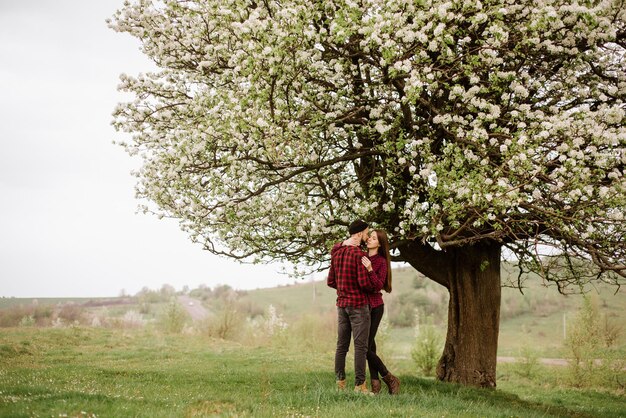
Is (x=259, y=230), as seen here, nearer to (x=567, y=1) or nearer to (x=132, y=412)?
(x=132, y=412)

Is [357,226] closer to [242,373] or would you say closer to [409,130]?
[409,130]

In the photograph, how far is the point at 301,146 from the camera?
12.3 metres

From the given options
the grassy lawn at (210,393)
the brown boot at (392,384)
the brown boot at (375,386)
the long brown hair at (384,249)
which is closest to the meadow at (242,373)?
the grassy lawn at (210,393)

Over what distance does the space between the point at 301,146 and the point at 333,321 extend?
37.7 meters

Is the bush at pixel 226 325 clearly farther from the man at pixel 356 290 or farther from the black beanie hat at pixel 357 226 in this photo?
the black beanie hat at pixel 357 226

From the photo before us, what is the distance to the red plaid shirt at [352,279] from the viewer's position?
10352 millimetres

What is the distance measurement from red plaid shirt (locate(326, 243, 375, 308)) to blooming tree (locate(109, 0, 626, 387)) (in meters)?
2.42

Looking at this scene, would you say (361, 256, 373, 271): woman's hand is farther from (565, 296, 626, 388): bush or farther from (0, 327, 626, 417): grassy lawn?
(565, 296, 626, 388): bush

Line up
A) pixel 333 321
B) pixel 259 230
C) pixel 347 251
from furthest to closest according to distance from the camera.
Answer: pixel 333 321 < pixel 259 230 < pixel 347 251

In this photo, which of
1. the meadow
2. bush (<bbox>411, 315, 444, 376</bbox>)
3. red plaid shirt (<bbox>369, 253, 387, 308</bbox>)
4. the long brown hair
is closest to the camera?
the meadow

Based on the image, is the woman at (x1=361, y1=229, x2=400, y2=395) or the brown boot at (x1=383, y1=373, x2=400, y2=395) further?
the brown boot at (x1=383, y1=373, x2=400, y2=395)

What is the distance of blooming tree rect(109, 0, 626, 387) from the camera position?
36.2ft

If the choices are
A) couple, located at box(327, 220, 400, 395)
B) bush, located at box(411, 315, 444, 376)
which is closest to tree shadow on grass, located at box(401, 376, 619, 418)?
→ couple, located at box(327, 220, 400, 395)

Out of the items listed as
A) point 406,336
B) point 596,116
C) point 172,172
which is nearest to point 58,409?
point 172,172
